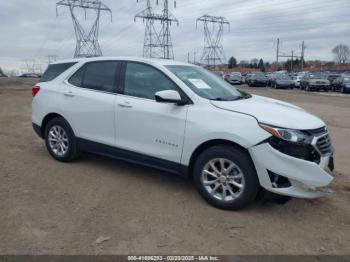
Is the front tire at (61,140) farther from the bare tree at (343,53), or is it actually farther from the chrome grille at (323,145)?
the bare tree at (343,53)

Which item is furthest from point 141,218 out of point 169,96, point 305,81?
point 305,81

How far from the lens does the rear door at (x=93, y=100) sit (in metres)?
5.60

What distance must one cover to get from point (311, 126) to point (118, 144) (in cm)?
259

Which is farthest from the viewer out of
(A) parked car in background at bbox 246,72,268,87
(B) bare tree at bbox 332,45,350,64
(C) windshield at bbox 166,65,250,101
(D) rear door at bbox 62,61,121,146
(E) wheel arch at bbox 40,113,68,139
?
(B) bare tree at bbox 332,45,350,64

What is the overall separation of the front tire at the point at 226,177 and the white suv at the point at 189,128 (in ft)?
0.04

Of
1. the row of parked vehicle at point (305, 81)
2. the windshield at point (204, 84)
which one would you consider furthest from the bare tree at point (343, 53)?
the windshield at point (204, 84)

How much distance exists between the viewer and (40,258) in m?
3.45

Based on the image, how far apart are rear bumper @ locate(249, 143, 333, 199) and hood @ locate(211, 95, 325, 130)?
333mm

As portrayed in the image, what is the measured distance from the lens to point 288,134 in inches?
165

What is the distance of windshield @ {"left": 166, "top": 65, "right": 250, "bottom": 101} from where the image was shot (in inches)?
197

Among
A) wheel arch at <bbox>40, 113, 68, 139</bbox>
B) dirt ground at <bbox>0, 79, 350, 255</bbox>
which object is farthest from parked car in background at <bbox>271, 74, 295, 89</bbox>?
wheel arch at <bbox>40, 113, 68, 139</bbox>

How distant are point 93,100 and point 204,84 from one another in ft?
5.54

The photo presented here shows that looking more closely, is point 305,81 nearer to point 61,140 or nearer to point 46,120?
point 46,120

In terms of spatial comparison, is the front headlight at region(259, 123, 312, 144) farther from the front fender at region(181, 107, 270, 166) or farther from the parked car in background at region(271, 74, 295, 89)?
the parked car in background at region(271, 74, 295, 89)
